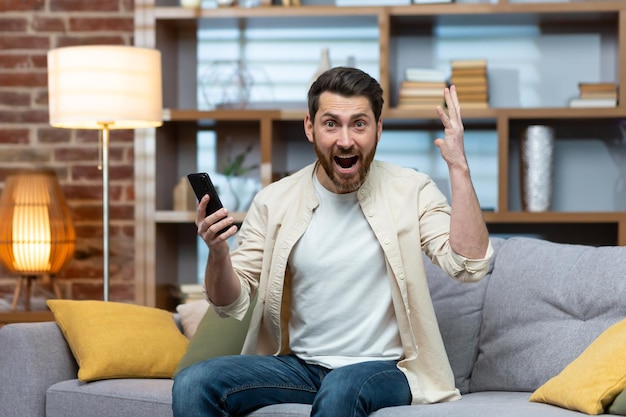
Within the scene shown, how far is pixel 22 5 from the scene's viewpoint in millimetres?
4574

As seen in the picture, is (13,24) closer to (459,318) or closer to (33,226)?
(33,226)

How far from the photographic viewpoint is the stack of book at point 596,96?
163 inches

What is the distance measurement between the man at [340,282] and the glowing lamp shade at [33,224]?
1.69 metres

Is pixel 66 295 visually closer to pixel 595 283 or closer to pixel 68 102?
pixel 68 102

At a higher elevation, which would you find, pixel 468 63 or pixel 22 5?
pixel 22 5

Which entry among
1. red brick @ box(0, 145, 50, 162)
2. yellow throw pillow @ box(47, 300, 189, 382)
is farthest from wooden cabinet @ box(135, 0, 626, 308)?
yellow throw pillow @ box(47, 300, 189, 382)

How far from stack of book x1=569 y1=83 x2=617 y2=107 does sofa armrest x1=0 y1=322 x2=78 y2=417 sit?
2415mm

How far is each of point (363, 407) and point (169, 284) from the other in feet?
7.46

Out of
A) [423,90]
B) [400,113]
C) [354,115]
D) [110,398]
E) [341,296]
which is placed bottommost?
[110,398]

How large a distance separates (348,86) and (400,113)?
65.8 inches

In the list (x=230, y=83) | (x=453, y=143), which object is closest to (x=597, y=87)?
(x=230, y=83)

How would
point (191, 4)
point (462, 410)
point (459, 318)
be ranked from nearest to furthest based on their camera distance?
point (462, 410)
point (459, 318)
point (191, 4)

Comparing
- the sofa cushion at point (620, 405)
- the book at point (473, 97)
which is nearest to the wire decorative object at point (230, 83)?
the book at point (473, 97)

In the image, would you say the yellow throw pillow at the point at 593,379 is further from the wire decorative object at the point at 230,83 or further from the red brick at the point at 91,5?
the red brick at the point at 91,5
